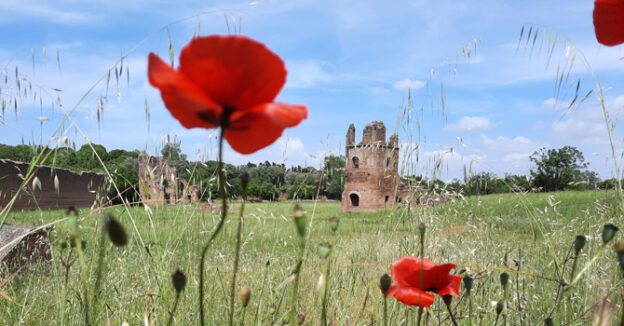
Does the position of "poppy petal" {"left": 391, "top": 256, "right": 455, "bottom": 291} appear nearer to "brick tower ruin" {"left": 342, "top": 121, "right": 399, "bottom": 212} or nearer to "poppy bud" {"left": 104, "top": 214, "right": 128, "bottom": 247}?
"poppy bud" {"left": 104, "top": 214, "right": 128, "bottom": 247}

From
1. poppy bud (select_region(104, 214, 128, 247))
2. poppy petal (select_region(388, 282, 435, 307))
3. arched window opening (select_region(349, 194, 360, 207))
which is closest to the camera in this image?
poppy bud (select_region(104, 214, 128, 247))

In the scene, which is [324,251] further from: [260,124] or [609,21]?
[609,21]

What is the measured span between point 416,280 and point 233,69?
20.5 inches

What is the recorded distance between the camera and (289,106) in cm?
41

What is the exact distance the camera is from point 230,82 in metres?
0.43

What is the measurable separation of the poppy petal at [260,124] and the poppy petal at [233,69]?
0.06 feet

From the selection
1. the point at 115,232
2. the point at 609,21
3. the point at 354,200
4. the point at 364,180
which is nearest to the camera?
the point at 115,232

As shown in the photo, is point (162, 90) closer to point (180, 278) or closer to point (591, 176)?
point (180, 278)

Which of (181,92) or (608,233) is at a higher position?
(181,92)

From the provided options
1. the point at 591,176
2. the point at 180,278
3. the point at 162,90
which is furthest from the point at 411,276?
the point at 591,176

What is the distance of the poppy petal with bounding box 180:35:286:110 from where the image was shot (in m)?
0.42

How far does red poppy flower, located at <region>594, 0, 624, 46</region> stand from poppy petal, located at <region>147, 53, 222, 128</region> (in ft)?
1.84

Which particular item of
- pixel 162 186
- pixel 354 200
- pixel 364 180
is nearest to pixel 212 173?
pixel 162 186

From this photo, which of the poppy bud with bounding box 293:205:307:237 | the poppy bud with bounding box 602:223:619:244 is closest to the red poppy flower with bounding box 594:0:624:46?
the poppy bud with bounding box 602:223:619:244
